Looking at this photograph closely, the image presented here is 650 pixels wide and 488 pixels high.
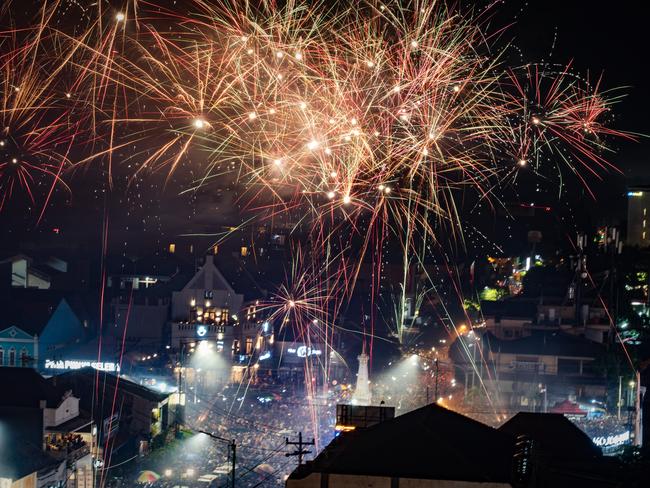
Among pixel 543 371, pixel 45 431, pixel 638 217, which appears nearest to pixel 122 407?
pixel 45 431

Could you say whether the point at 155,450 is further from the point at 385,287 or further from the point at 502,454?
the point at 385,287

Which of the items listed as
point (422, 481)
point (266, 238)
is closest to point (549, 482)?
point (422, 481)

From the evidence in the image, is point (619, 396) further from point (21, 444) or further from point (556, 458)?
point (21, 444)

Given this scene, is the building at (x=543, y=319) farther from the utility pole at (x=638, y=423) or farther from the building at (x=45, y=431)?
the building at (x=45, y=431)

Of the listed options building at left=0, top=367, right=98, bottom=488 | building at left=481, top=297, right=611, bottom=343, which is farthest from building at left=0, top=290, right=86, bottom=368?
building at left=481, top=297, right=611, bottom=343

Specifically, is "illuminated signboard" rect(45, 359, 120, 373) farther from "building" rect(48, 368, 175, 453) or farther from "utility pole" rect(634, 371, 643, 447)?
"utility pole" rect(634, 371, 643, 447)

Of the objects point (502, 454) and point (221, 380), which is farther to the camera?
point (221, 380)

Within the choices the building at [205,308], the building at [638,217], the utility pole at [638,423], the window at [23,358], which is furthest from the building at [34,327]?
the building at [638,217]
